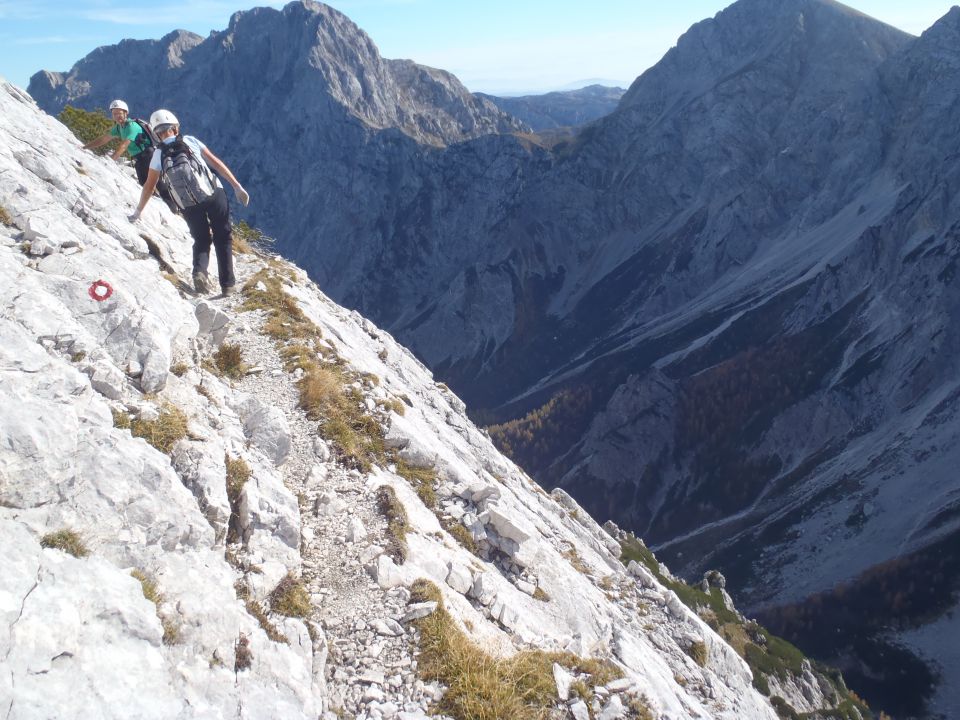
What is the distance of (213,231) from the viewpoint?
15875mm

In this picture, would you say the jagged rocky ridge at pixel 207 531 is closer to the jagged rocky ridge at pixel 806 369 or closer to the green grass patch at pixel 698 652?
the green grass patch at pixel 698 652

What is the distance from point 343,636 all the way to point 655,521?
379 feet

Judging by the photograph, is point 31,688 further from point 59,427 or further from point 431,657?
point 431,657

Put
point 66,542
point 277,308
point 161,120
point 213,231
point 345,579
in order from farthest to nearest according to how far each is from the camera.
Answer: point 277,308
point 213,231
point 161,120
point 345,579
point 66,542

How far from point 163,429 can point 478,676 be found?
6.34 metres

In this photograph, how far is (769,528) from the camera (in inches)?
3647

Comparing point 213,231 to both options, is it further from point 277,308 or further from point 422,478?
point 422,478

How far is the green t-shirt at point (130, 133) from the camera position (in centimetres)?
→ 1883

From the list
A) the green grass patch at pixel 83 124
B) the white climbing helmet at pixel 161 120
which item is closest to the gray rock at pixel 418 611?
the white climbing helmet at pixel 161 120

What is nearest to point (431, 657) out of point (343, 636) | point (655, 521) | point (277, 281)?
point (343, 636)

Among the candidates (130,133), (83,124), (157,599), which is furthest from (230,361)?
(83,124)

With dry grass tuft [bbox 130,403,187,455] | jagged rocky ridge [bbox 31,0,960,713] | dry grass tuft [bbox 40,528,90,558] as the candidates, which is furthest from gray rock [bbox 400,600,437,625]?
jagged rocky ridge [bbox 31,0,960,713]

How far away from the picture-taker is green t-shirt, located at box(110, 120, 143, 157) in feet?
61.8

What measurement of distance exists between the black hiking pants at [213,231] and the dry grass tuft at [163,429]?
7.01 metres
